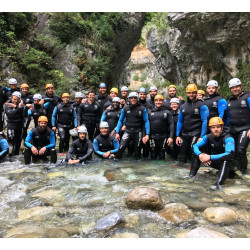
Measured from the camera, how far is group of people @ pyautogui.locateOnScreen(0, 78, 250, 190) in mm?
5543

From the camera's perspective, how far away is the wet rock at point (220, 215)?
11.5 ft

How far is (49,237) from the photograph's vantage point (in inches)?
124

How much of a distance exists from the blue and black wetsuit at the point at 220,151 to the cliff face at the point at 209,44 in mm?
10064

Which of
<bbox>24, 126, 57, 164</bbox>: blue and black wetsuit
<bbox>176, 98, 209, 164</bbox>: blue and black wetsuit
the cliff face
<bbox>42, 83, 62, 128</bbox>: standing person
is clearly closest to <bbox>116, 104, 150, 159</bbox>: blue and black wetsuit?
<bbox>176, 98, 209, 164</bbox>: blue and black wetsuit

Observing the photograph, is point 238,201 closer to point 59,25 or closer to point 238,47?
point 238,47

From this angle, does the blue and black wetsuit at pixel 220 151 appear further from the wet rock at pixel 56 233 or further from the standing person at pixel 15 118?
the standing person at pixel 15 118

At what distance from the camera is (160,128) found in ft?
24.6

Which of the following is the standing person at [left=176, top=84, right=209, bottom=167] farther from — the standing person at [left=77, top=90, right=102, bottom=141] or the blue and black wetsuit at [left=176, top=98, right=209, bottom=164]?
the standing person at [left=77, top=90, right=102, bottom=141]

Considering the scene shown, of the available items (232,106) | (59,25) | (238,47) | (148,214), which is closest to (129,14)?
(59,25)

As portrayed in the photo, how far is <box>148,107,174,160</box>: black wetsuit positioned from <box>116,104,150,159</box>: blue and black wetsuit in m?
0.20

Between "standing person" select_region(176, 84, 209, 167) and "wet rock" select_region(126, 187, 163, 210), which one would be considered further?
"standing person" select_region(176, 84, 209, 167)

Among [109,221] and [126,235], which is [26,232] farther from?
[126,235]

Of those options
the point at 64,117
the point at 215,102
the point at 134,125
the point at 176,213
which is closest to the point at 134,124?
the point at 134,125

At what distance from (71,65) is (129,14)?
316 inches
